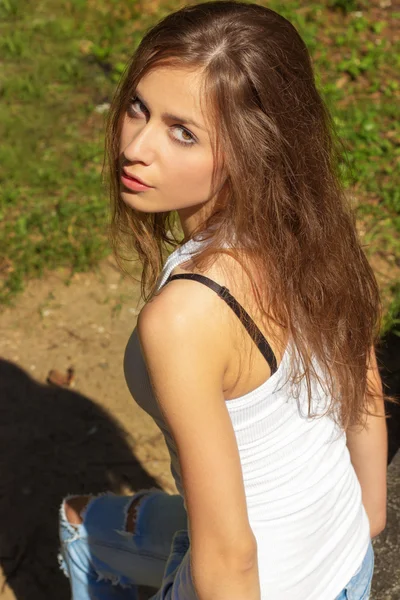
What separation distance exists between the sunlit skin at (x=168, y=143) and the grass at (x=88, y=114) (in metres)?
2.34

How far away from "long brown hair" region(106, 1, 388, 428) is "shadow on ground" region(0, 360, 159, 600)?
166cm

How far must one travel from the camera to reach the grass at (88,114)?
4328mm

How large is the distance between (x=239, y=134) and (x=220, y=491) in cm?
65

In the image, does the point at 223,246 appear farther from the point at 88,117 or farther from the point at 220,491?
the point at 88,117

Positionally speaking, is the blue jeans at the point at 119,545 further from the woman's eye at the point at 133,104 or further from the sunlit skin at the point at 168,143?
the woman's eye at the point at 133,104

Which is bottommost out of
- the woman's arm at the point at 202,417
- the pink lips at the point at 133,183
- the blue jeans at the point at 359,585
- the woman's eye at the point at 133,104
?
the blue jeans at the point at 359,585

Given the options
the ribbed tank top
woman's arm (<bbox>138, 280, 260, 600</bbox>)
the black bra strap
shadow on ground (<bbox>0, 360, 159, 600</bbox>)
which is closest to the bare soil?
shadow on ground (<bbox>0, 360, 159, 600</bbox>)

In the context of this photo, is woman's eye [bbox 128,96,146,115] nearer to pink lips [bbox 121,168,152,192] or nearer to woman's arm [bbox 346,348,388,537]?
pink lips [bbox 121,168,152,192]

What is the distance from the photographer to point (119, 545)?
2223 millimetres

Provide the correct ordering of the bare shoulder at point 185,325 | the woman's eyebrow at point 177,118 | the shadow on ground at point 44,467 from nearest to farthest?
the bare shoulder at point 185,325 < the woman's eyebrow at point 177,118 < the shadow on ground at point 44,467

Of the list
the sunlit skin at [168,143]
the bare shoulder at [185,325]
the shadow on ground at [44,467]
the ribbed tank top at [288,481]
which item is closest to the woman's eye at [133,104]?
the sunlit skin at [168,143]

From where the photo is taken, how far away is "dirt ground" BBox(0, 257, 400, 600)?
10.2 feet

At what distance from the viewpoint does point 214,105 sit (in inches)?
60.8

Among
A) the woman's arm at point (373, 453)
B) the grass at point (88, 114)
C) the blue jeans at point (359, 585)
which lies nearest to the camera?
the blue jeans at point (359, 585)
